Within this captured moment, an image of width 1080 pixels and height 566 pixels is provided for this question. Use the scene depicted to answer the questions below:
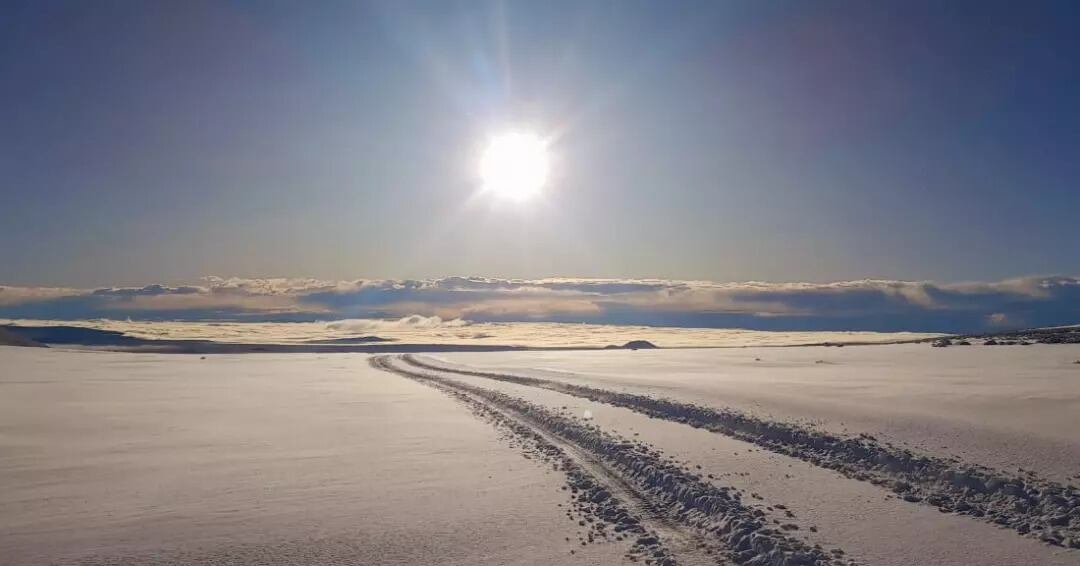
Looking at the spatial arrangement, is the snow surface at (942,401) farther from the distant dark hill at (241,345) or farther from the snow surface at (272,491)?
the distant dark hill at (241,345)

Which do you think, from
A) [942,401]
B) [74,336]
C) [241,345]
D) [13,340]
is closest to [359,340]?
[241,345]

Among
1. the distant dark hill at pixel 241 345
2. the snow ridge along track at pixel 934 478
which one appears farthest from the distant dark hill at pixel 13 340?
the snow ridge along track at pixel 934 478

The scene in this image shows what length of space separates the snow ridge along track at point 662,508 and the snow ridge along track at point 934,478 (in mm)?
2683

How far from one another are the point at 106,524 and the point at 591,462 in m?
7.62

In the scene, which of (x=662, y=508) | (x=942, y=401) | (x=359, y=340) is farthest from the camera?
(x=359, y=340)

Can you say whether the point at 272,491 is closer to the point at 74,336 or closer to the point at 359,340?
the point at 359,340

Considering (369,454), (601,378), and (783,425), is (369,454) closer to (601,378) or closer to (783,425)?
(783,425)

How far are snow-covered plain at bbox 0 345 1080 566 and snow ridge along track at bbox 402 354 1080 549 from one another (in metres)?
0.29

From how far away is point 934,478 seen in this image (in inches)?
412

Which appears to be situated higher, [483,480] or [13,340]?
[13,340]

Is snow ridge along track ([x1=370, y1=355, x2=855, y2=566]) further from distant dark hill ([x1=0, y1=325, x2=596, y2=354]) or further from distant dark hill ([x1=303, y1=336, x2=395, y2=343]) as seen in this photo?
distant dark hill ([x1=303, y1=336, x2=395, y2=343])

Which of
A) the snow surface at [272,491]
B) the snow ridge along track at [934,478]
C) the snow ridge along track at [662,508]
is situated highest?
the snow ridge along track at [934,478]

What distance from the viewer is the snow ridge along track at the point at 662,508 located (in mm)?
7449

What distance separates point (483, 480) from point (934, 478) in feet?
23.7
